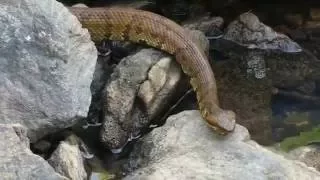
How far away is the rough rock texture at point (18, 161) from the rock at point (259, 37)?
473 centimetres

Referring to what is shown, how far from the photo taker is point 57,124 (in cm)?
596

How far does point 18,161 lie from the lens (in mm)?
4906

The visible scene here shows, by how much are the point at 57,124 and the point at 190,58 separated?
2215 mm

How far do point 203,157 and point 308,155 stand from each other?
1.43 meters

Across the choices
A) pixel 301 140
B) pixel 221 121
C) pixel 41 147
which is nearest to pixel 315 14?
pixel 301 140

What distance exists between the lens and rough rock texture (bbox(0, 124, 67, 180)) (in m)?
4.82

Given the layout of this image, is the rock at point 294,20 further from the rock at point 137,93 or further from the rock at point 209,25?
the rock at point 137,93

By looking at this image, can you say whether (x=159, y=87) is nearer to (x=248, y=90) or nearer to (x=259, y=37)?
(x=248, y=90)

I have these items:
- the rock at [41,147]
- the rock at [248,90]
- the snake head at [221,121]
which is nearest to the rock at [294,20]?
the rock at [248,90]

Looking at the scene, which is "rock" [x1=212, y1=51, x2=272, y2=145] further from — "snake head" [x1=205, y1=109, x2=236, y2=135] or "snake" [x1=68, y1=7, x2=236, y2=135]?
"snake head" [x1=205, y1=109, x2=236, y2=135]

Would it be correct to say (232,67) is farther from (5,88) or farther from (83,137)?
(5,88)

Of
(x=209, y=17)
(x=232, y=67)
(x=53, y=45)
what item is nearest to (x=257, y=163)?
(x=53, y=45)

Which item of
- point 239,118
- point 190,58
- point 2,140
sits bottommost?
point 239,118

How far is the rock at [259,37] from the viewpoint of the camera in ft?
29.5
